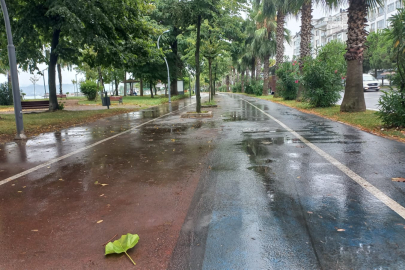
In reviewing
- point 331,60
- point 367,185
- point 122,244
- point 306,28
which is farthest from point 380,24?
point 122,244

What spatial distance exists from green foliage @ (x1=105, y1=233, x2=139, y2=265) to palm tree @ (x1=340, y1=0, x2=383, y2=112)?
14355 mm

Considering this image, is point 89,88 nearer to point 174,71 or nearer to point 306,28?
point 174,71

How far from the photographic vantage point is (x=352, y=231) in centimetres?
323

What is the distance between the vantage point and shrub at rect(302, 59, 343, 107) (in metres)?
18.4

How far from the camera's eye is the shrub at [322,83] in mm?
18438

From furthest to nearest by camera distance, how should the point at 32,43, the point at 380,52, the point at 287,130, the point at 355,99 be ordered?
the point at 380,52, the point at 32,43, the point at 355,99, the point at 287,130

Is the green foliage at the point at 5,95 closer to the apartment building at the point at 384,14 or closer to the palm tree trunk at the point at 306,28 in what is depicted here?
the palm tree trunk at the point at 306,28

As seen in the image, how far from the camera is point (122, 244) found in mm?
3025

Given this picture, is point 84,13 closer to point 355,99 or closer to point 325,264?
point 355,99

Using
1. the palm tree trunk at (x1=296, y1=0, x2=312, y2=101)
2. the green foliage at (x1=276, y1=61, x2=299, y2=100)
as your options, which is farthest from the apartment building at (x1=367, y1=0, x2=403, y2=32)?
the palm tree trunk at (x1=296, y1=0, x2=312, y2=101)

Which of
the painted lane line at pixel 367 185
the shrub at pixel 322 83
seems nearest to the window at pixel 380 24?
the shrub at pixel 322 83

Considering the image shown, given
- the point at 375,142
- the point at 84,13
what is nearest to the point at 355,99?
the point at 375,142

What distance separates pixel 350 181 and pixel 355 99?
11.6m

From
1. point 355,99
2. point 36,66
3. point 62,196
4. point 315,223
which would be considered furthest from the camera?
point 36,66
